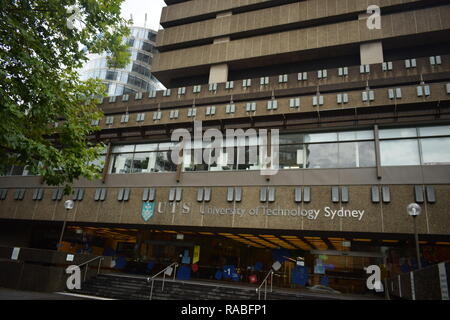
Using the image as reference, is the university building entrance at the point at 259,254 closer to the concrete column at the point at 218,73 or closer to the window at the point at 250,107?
the window at the point at 250,107

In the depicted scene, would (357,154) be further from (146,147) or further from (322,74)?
(146,147)

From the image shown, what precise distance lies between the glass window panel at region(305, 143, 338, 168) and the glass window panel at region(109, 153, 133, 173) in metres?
13.2

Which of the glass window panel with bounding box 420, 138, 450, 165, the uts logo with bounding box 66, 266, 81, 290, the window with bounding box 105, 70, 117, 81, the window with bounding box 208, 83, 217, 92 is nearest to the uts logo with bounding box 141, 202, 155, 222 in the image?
the uts logo with bounding box 66, 266, 81, 290

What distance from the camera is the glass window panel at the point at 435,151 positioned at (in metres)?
17.5

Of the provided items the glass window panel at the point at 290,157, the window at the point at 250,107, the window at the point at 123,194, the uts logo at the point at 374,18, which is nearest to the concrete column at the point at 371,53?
the uts logo at the point at 374,18

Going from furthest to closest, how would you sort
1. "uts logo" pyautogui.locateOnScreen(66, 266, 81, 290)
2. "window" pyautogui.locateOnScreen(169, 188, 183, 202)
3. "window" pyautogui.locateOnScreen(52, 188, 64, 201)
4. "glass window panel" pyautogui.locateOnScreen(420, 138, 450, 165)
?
"window" pyautogui.locateOnScreen(52, 188, 64, 201) < "window" pyautogui.locateOnScreen(169, 188, 183, 202) < "glass window panel" pyautogui.locateOnScreen(420, 138, 450, 165) < "uts logo" pyautogui.locateOnScreen(66, 266, 81, 290)

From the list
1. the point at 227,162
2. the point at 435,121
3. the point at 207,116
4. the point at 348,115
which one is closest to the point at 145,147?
the point at 207,116

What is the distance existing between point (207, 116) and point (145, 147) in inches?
217

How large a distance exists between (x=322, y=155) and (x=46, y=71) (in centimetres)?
1518

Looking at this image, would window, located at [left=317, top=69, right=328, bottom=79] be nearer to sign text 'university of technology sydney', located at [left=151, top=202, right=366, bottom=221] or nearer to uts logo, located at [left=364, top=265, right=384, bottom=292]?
sign text 'university of technology sydney', located at [left=151, top=202, right=366, bottom=221]

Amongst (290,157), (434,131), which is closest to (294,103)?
(290,157)

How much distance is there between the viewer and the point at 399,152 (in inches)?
727

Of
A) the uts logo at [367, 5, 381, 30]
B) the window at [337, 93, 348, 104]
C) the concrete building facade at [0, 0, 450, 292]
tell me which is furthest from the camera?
the uts logo at [367, 5, 381, 30]

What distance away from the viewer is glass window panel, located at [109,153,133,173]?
80.3 feet
